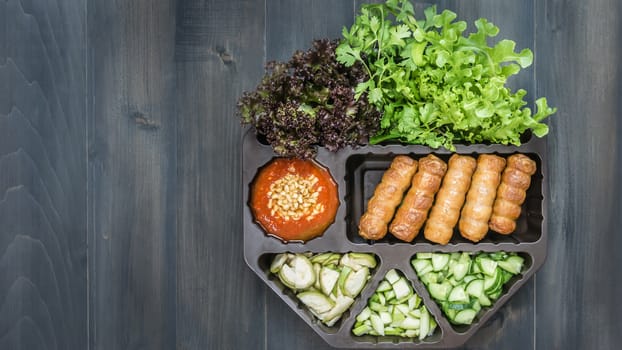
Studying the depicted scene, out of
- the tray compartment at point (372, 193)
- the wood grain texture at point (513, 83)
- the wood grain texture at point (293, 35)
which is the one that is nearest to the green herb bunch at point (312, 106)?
the tray compartment at point (372, 193)

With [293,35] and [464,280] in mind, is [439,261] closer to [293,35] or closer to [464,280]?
[464,280]

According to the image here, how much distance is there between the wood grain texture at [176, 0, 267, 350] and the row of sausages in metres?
0.67

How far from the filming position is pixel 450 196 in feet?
7.64

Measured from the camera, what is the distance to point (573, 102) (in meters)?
2.63

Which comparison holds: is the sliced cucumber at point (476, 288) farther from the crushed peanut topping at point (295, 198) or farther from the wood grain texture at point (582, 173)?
the crushed peanut topping at point (295, 198)

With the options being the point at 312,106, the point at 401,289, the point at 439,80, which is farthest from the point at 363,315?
the point at 439,80

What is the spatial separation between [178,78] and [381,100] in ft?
3.23

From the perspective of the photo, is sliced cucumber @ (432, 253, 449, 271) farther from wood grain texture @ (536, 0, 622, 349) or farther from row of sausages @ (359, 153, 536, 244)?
wood grain texture @ (536, 0, 622, 349)

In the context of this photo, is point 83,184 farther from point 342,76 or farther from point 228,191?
point 342,76

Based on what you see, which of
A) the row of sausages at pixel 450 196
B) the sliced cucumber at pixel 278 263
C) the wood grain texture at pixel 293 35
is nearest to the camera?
the row of sausages at pixel 450 196

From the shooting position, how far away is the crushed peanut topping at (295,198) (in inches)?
91.7

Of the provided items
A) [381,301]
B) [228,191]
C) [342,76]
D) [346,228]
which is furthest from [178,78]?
[381,301]

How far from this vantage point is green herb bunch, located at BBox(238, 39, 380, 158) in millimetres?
2188

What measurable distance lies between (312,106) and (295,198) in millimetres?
381
